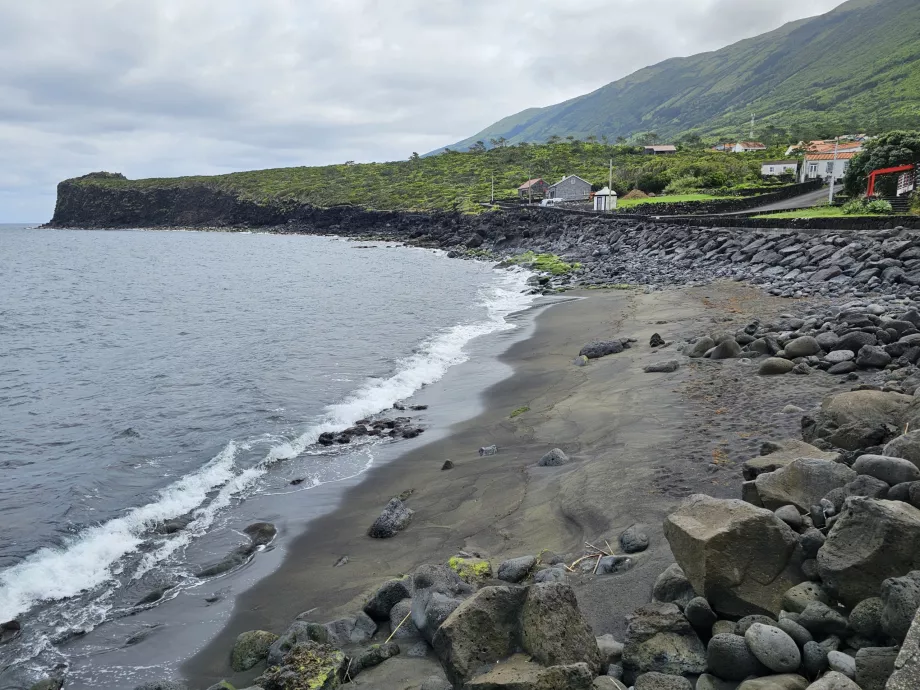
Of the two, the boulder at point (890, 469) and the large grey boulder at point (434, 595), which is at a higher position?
the boulder at point (890, 469)

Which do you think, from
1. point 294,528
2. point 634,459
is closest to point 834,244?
point 634,459

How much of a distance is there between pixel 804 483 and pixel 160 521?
9178mm

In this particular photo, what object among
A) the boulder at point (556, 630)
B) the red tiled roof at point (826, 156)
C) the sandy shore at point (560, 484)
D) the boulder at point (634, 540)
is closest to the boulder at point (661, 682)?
the boulder at point (556, 630)

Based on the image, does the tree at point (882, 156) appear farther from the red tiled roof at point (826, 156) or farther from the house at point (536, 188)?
the house at point (536, 188)

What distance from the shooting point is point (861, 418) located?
746cm

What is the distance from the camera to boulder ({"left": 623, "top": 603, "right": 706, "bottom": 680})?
467cm

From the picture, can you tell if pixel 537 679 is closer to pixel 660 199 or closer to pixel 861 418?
pixel 861 418

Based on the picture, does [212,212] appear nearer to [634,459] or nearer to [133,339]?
[133,339]

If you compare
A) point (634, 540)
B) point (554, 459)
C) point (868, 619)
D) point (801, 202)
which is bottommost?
point (554, 459)

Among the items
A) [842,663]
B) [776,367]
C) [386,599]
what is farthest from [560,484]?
[842,663]

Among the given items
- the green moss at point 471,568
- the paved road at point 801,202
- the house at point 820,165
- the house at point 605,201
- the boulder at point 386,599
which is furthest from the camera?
the house at point 605,201

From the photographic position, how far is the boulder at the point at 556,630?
185 inches

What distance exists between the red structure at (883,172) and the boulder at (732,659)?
132ft

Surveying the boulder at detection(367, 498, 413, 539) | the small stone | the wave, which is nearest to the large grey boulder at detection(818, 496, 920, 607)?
the small stone
